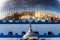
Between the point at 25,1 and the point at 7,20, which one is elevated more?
the point at 25,1

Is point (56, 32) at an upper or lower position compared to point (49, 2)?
lower

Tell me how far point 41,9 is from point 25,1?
525 millimetres

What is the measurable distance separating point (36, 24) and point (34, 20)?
0.18 metres

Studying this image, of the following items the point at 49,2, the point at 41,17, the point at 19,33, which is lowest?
the point at 19,33

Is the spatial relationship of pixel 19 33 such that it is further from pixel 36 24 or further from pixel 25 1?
pixel 25 1

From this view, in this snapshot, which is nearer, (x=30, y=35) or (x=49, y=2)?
(x=30, y=35)

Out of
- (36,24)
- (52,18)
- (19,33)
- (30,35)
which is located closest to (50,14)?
(52,18)

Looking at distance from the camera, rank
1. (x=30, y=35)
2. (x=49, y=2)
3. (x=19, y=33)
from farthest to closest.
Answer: (x=49, y=2)
(x=19, y=33)
(x=30, y=35)

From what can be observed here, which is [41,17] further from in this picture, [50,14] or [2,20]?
[2,20]

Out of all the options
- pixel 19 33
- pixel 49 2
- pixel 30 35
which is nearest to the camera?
pixel 30 35

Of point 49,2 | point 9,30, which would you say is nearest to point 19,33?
point 9,30

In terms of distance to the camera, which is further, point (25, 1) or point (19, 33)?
point (25, 1)

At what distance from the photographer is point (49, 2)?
6.67 metres

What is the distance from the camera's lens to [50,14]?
6574mm
